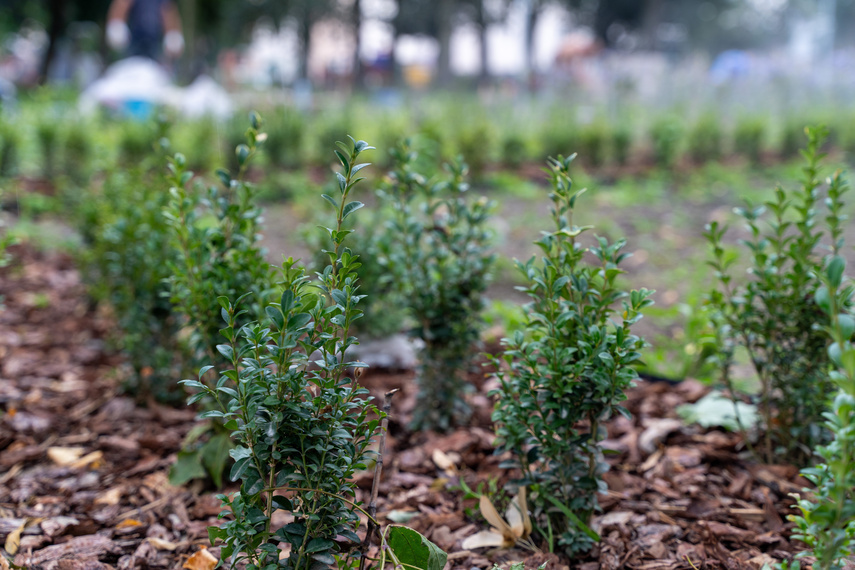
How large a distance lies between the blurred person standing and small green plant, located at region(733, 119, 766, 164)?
8.13 metres

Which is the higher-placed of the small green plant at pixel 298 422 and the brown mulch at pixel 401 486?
the small green plant at pixel 298 422

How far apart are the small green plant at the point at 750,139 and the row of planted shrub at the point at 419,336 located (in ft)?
24.7

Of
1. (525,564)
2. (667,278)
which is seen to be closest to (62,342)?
(525,564)

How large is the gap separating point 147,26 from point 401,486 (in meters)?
16.7

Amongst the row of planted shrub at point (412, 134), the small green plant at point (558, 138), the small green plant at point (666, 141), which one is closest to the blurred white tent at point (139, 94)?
the row of planted shrub at point (412, 134)

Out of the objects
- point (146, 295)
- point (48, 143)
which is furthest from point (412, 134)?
point (146, 295)

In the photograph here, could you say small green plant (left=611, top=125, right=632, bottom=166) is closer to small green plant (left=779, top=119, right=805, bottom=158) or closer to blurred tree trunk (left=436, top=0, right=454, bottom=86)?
small green plant (left=779, top=119, right=805, bottom=158)

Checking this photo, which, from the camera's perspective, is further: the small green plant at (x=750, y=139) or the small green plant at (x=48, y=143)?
the small green plant at (x=750, y=139)

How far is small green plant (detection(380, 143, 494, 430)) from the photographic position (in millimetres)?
2195

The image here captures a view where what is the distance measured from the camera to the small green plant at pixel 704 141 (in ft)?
28.2

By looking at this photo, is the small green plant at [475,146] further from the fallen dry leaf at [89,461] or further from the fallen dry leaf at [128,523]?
the fallen dry leaf at [128,523]

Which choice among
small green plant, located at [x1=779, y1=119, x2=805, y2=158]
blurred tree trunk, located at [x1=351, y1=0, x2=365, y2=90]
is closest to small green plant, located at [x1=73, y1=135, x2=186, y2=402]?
small green plant, located at [x1=779, y1=119, x2=805, y2=158]

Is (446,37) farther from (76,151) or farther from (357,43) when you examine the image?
(357,43)

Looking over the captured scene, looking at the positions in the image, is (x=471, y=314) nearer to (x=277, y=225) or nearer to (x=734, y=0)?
(x=277, y=225)
